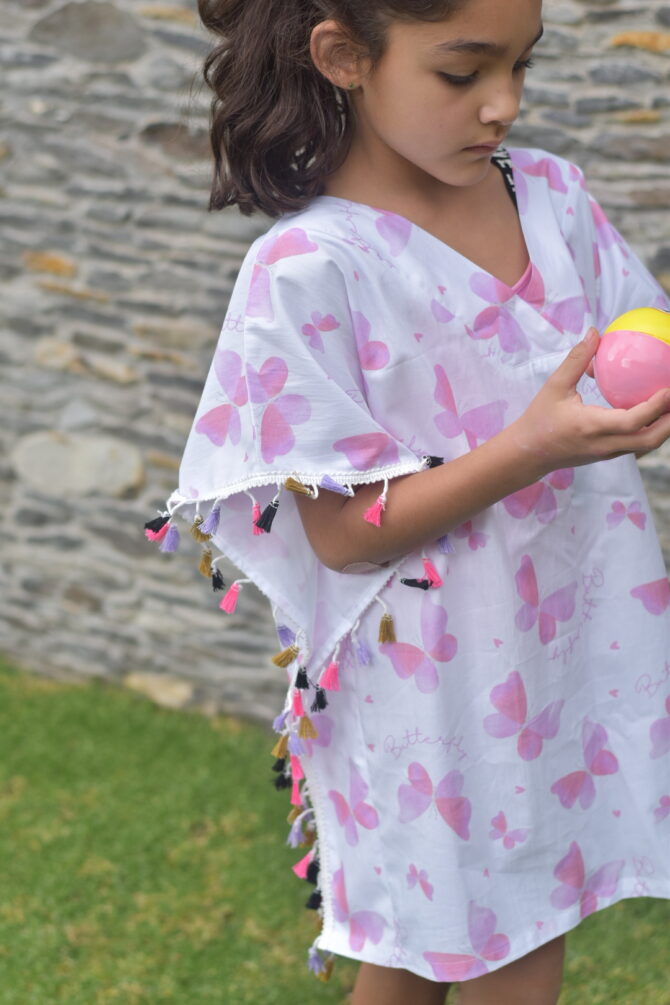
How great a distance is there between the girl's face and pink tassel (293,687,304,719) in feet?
2.38

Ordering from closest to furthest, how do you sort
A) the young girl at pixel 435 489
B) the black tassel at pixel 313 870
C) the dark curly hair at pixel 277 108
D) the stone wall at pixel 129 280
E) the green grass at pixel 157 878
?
the young girl at pixel 435 489 → the dark curly hair at pixel 277 108 → the black tassel at pixel 313 870 → the green grass at pixel 157 878 → the stone wall at pixel 129 280

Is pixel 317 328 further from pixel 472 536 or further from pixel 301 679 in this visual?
pixel 301 679

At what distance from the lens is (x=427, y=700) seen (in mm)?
1583

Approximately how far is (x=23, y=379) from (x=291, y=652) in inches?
87.1

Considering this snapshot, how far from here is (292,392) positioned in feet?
4.80

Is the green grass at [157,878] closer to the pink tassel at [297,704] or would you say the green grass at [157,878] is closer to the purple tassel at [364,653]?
the pink tassel at [297,704]

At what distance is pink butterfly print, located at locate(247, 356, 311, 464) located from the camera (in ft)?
4.81

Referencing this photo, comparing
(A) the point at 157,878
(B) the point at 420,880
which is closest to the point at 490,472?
(B) the point at 420,880

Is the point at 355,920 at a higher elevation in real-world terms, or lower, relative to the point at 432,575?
lower

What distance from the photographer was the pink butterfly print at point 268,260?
147 centimetres

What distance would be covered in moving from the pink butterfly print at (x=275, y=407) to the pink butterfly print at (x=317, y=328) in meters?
0.05

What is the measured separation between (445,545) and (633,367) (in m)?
0.33

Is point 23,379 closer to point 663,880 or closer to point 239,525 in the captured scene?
point 239,525

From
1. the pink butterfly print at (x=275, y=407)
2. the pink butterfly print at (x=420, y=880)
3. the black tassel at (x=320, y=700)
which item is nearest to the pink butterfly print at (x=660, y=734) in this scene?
the pink butterfly print at (x=420, y=880)
